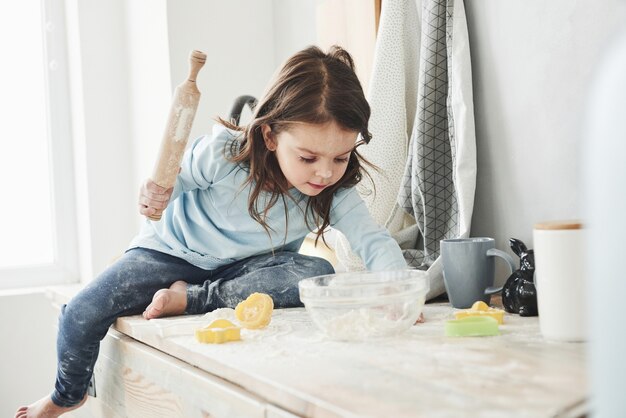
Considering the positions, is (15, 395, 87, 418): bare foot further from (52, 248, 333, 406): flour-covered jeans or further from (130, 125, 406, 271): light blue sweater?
(130, 125, 406, 271): light blue sweater

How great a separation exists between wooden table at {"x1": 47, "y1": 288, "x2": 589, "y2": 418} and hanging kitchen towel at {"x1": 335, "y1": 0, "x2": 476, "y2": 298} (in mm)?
285

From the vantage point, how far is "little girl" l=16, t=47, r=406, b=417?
1.30m

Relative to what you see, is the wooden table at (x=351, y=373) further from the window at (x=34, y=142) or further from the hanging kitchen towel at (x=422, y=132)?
the window at (x=34, y=142)

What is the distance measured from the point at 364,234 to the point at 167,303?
0.37 metres

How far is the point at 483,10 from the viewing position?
1.44 metres

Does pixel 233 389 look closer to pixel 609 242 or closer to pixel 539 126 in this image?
pixel 609 242

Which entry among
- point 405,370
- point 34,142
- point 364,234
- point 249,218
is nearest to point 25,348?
point 34,142

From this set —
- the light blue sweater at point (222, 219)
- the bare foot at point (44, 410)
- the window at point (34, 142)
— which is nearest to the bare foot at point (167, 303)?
the light blue sweater at point (222, 219)

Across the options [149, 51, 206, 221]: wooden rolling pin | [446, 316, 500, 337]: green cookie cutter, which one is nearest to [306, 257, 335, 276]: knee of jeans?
[149, 51, 206, 221]: wooden rolling pin

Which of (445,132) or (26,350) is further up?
(445,132)

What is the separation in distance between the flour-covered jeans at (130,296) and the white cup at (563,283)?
21.3 inches

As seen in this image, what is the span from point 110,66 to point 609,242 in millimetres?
2121

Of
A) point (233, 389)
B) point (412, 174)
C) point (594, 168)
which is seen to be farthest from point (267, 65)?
point (594, 168)

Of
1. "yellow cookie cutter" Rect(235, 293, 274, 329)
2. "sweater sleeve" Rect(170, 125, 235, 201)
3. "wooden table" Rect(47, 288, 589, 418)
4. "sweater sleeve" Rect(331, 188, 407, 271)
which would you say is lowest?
"wooden table" Rect(47, 288, 589, 418)
